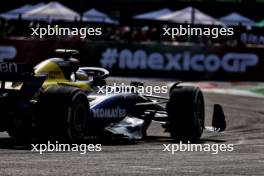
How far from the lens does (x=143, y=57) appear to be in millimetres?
30484

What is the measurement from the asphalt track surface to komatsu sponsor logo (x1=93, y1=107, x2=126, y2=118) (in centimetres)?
38

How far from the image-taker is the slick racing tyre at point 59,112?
35.9 feet

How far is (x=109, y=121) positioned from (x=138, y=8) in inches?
1480

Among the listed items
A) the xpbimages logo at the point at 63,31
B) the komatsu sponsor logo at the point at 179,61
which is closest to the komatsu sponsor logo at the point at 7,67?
the komatsu sponsor logo at the point at 179,61

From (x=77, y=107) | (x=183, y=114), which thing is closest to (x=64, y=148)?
(x=77, y=107)

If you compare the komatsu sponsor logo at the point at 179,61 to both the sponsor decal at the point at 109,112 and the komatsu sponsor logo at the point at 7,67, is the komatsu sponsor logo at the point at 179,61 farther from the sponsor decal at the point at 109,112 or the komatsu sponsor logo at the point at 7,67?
the komatsu sponsor logo at the point at 7,67

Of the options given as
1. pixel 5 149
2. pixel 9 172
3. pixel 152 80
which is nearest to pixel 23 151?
pixel 5 149

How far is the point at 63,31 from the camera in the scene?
32.1 m

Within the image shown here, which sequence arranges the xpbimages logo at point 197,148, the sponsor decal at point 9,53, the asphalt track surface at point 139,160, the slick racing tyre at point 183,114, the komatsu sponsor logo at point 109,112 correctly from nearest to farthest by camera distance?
the asphalt track surface at point 139,160, the xpbimages logo at point 197,148, the komatsu sponsor logo at point 109,112, the slick racing tyre at point 183,114, the sponsor decal at point 9,53

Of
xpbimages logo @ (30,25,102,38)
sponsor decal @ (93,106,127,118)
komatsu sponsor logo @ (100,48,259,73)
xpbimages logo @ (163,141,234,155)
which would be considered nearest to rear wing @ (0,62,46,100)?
sponsor decal @ (93,106,127,118)

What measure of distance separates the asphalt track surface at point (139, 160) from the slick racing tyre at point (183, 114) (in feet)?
0.87

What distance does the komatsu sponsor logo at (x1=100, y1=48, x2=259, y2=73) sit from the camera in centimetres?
3000

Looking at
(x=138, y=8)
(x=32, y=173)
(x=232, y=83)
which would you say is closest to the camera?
(x=32, y=173)

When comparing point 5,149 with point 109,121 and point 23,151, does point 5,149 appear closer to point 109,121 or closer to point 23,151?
point 23,151
